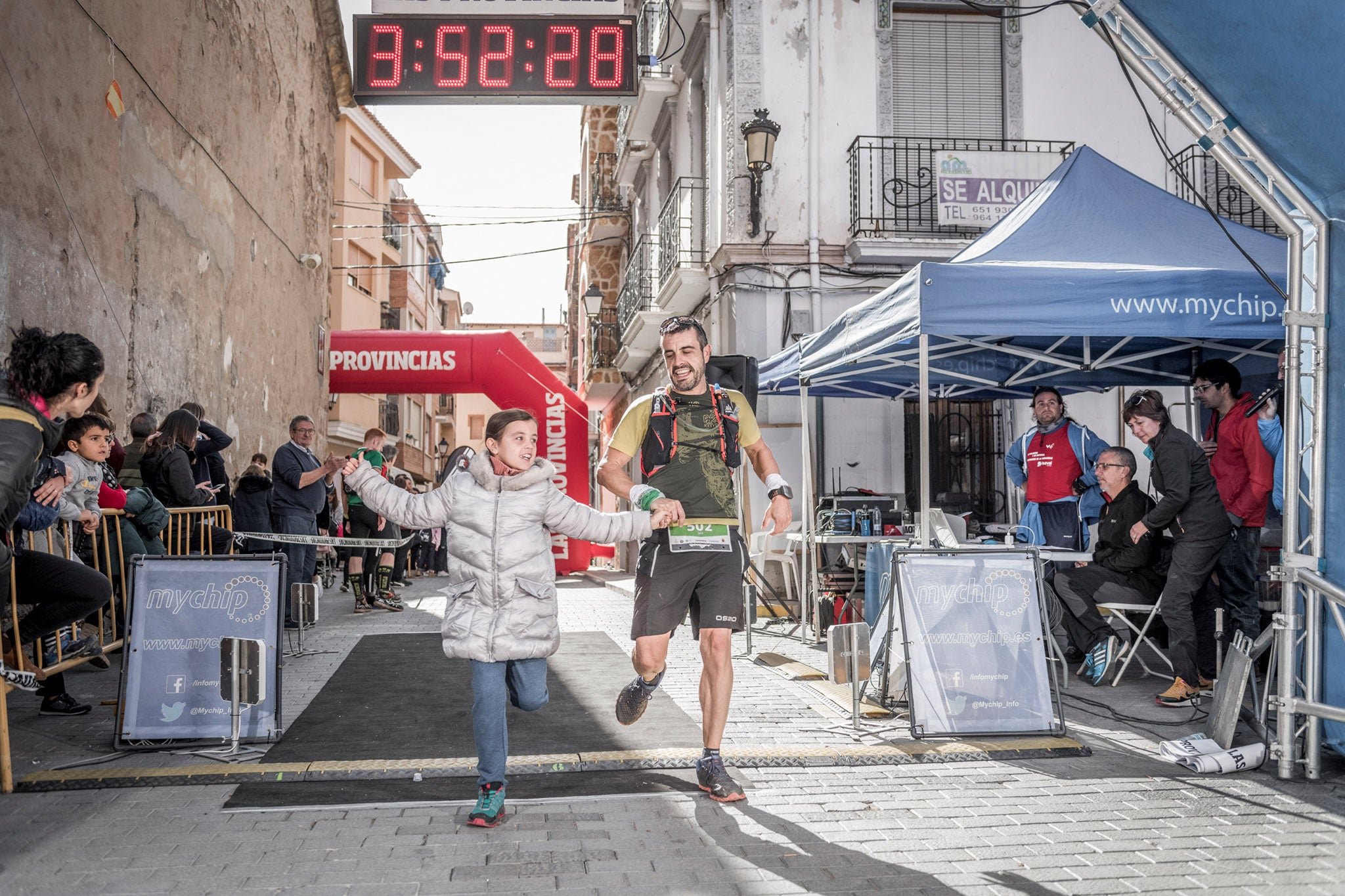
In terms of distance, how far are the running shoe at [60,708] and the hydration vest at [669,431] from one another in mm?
3633

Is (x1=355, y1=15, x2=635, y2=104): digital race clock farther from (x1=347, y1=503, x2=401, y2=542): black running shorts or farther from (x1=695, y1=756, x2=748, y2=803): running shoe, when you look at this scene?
(x1=695, y1=756, x2=748, y2=803): running shoe

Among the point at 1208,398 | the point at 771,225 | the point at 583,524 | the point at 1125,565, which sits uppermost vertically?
the point at 771,225

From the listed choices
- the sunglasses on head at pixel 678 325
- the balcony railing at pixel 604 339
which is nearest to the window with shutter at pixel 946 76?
the sunglasses on head at pixel 678 325

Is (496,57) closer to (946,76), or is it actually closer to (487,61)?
(487,61)

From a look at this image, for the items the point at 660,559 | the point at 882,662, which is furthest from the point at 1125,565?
the point at 660,559

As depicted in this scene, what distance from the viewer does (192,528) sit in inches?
324

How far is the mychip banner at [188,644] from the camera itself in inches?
210

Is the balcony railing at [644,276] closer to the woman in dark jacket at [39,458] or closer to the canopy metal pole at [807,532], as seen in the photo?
the canopy metal pole at [807,532]

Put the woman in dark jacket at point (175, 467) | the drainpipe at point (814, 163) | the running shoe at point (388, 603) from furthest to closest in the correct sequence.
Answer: the drainpipe at point (814, 163) → the running shoe at point (388, 603) → the woman in dark jacket at point (175, 467)

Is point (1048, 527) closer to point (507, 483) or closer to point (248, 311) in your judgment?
point (507, 483)

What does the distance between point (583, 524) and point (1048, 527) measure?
570 centimetres

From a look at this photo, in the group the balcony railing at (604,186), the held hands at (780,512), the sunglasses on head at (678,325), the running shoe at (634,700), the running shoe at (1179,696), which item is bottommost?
the running shoe at (1179,696)

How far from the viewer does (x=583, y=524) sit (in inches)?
171

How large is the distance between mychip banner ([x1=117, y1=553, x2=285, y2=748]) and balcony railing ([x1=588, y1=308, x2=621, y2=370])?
2007cm
